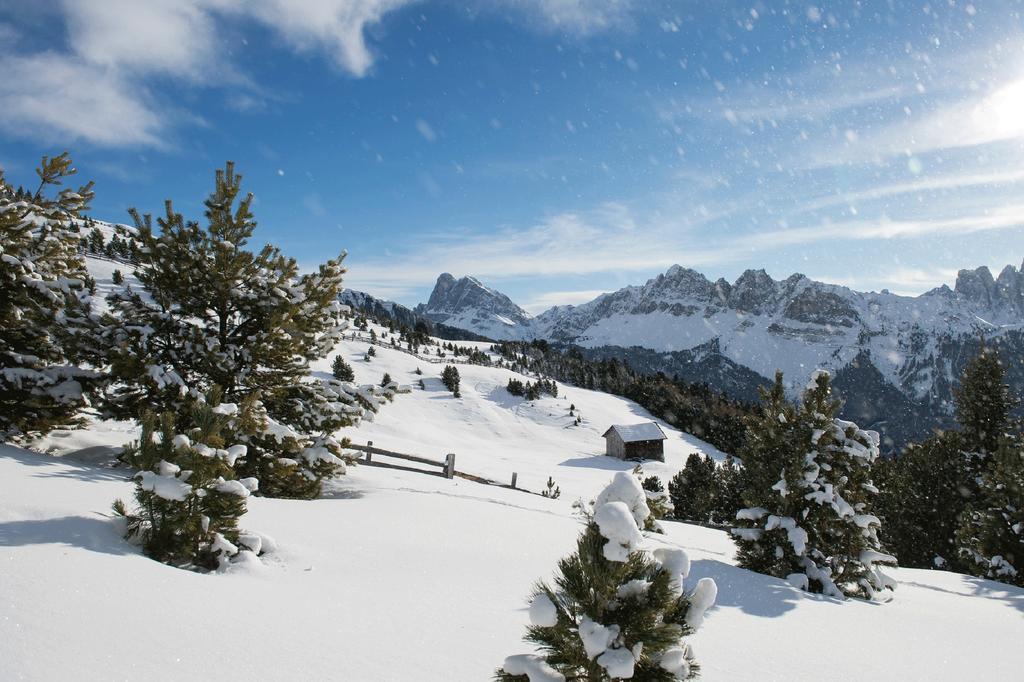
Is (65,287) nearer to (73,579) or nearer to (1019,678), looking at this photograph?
(73,579)

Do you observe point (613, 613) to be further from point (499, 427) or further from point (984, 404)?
point (499, 427)

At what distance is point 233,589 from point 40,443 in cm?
882

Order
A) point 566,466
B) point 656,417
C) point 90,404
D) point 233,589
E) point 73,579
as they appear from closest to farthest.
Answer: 1. point 73,579
2. point 233,589
3. point 90,404
4. point 566,466
5. point 656,417

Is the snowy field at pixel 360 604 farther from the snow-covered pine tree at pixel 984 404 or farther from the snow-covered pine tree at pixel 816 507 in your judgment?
the snow-covered pine tree at pixel 984 404

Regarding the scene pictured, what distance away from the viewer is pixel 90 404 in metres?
9.80

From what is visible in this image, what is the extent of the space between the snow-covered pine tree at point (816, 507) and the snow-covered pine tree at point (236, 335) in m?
8.72

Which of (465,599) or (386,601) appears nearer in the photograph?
(386,601)

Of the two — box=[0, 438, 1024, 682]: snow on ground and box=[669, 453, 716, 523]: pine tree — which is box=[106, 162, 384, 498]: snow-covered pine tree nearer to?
box=[0, 438, 1024, 682]: snow on ground

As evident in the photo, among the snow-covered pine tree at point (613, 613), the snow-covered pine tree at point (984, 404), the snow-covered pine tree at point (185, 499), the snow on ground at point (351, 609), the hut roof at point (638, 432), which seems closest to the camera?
the snow-covered pine tree at point (613, 613)

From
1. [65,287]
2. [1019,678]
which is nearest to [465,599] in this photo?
[1019,678]

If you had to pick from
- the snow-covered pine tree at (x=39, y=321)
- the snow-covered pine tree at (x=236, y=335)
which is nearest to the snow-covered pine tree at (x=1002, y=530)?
the snow-covered pine tree at (x=236, y=335)

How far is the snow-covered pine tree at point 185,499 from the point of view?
5.16 meters

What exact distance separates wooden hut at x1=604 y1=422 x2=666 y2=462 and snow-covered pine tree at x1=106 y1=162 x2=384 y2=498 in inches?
1876

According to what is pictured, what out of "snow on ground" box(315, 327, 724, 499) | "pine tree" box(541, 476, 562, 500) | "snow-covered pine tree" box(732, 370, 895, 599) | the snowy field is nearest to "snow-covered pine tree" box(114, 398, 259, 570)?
the snowy field
